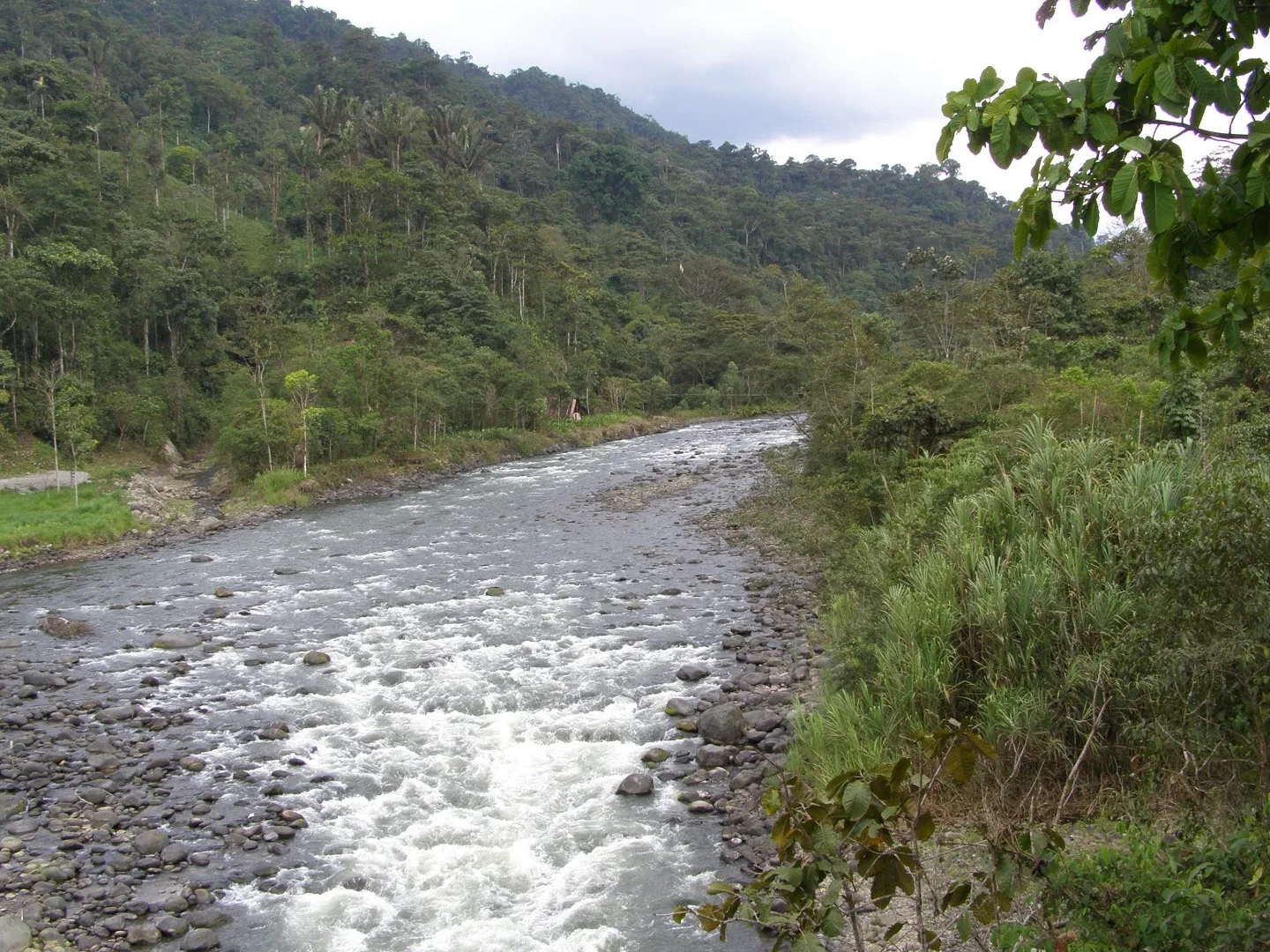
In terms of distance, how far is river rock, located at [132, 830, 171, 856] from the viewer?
27.0 feet

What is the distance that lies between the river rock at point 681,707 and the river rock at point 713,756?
3.66ft

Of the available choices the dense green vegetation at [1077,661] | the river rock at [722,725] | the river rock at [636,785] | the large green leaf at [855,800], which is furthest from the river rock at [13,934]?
the large green leaf at [855,800]

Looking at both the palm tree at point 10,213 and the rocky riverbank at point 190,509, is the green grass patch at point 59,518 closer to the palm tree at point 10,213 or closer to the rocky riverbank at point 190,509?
the rocky riverbank at point 190,509

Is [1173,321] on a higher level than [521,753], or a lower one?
higher

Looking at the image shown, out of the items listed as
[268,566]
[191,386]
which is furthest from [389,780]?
[191,386]

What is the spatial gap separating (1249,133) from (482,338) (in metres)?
45.7

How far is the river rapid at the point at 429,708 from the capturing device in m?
7.43

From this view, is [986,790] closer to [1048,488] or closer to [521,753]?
[1048,488]

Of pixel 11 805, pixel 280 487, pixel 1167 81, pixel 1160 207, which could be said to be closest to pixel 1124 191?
pixel 1160 207

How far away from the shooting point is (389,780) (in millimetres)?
9586

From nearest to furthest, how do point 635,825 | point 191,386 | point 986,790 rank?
1. point 986,790
2. point 635,825
3. point 191,386

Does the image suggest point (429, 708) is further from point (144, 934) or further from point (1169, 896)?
point (1169, 896)

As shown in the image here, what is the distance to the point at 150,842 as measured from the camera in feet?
27.3

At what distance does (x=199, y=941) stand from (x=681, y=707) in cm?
577
